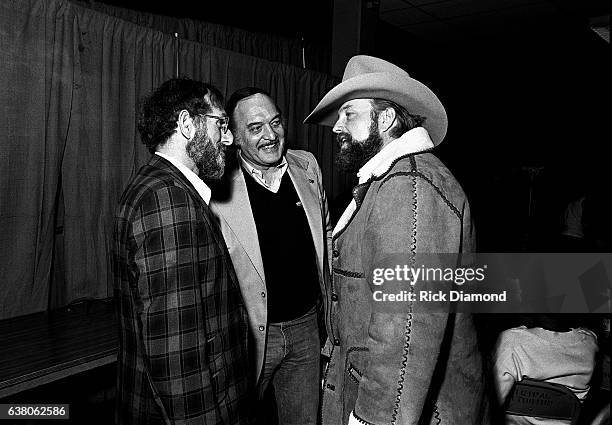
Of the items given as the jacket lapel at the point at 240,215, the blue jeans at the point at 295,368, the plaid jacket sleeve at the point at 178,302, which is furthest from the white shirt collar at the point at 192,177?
the blue jeans at the point at 295,368

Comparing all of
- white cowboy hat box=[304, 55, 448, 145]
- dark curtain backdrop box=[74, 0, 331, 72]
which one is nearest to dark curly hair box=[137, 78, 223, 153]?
white cowboy hat box=[304, 55, 448, 145]

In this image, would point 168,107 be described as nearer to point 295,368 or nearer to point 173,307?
point 173,307

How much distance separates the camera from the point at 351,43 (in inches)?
153

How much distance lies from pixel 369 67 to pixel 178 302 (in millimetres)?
928

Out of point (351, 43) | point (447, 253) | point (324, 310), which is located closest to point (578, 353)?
point (324, 310)

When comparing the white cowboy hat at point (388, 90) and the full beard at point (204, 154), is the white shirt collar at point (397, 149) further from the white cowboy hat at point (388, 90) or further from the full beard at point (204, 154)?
the full beard at point (204, 154)

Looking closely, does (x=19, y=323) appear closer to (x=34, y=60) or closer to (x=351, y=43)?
(x=34, y=60)

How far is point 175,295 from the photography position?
4.16ft

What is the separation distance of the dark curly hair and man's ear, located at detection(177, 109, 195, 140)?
12 mm

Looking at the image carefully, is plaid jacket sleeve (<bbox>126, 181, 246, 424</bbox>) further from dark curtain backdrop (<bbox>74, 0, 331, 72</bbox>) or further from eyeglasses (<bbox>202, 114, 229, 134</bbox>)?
dark curtain backdrop (<bbox>74, 0, 331, 72</bbox>)

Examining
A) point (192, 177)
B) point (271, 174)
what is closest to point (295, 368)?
point (271, 174)

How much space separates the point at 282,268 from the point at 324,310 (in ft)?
0.83

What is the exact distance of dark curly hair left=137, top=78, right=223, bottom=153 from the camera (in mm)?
1494

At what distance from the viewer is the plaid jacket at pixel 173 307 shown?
127cm
